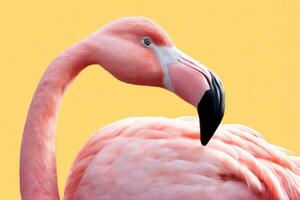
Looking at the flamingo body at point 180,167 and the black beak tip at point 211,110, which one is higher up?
the black beak tip at point 211,110

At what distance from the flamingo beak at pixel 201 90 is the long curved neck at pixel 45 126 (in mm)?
519

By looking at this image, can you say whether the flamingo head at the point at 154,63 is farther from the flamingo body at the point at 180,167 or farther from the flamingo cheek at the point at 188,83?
the flamingo body at the point at 180,167

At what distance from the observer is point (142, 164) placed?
11.7ft

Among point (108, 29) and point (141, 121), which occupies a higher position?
point (108, 29)

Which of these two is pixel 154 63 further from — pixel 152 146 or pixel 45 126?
pixel 45 126

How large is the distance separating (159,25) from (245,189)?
996 millimetres

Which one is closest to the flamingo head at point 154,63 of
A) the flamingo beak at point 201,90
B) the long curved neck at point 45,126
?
the flamingo beak at point 201,90

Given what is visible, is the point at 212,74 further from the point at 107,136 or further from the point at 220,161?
the point at 107,136

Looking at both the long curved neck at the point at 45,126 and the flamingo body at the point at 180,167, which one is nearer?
the flamingo body at the point at 180,167

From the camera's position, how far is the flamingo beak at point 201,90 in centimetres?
344

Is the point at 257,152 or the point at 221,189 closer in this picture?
the point at 221,189

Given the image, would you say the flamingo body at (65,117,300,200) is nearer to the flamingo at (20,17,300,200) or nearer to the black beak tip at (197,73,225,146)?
the flamingo at (20,17,300,200)

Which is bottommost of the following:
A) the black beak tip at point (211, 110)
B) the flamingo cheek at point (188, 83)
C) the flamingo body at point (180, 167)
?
the flamingo body at point (180, 167)

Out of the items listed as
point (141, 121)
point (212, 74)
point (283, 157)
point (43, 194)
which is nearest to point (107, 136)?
point (141, 121)
